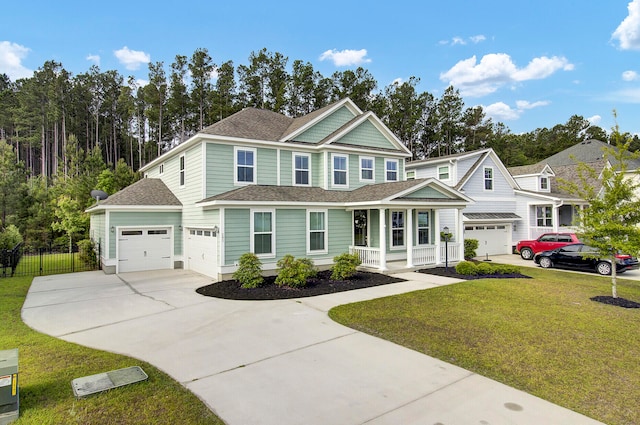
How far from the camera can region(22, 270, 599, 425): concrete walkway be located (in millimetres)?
4098

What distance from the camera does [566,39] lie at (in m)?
18.0

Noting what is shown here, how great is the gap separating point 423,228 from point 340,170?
17.8 ft

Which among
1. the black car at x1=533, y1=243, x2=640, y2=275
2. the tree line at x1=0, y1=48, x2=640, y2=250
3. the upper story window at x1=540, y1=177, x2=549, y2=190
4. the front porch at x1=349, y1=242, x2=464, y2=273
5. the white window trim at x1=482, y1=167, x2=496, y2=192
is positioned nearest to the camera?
the front porch at x1=349, y1=242, x2=464, y2=273

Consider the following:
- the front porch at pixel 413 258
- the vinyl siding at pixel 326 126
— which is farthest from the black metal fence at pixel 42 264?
the front porch at pixel 413 258

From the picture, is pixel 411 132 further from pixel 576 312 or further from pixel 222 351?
pixel 222 351

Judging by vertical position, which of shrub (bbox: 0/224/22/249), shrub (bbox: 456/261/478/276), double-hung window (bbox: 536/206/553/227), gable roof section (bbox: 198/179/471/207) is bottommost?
shrub (bbox: 456/261/478/276)

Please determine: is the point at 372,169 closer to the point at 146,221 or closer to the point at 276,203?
the point at 276,203

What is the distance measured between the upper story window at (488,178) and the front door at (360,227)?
1067 cm

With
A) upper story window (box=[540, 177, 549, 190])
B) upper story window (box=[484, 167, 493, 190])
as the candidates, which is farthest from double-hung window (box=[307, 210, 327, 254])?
upper story window (box=[540, 177, 549, 190])

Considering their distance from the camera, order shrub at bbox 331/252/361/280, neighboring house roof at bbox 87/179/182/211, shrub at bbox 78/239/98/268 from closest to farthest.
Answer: shrub at bbox 331/252/361/280, neighboring house roof at bbox 87/179/182/211, shrub at bbox 78/239/98/268

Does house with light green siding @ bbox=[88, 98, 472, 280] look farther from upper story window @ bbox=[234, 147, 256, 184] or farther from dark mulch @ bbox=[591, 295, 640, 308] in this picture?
dark mulch @ bbox=[591, 295, 640, 308]

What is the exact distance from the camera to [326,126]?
17.5 m

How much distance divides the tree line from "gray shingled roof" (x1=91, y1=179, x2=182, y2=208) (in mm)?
11762

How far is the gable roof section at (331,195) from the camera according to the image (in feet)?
44.1
